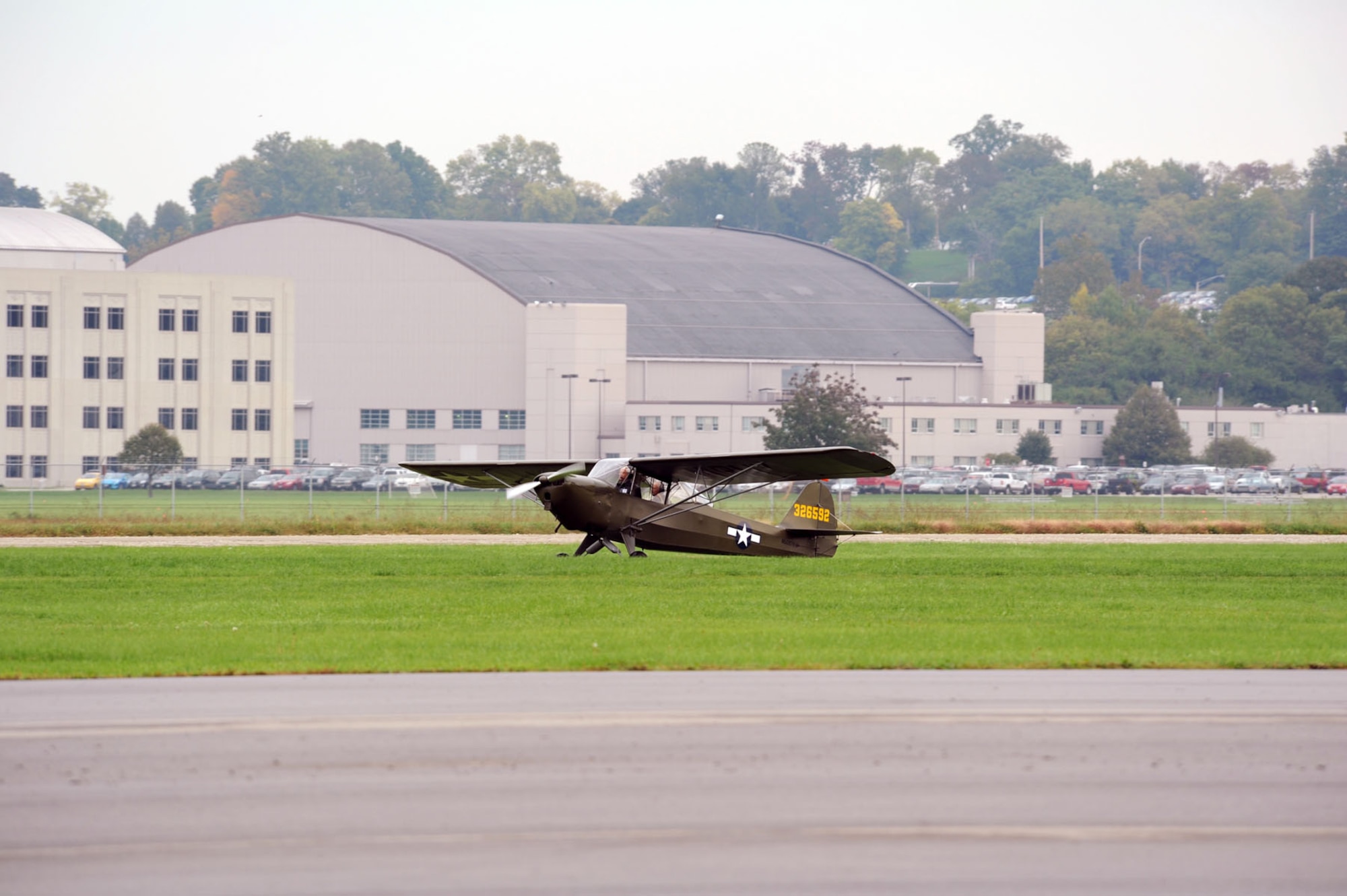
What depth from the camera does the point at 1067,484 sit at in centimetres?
9012

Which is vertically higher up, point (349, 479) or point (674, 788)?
point (349, 479)

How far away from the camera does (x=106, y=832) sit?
9742 millimetres

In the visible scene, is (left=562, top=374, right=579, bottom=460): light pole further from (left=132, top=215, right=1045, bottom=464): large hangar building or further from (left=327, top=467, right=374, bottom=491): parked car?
(left=327, top=467, right=374, bottom=491): parked car

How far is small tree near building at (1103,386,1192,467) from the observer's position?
354 feet

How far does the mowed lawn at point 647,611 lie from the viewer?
56.7 ft

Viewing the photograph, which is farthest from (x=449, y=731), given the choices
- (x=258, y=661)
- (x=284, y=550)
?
(x=284, y=550)

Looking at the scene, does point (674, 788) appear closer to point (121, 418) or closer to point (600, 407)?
point (121, 418)

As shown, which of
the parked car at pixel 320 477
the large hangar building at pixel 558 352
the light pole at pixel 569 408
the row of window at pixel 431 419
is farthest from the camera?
the row of window at pixel 431 419

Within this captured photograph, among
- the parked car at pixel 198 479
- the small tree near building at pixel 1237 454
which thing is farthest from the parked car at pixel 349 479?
the small tree near building at pixel 1237 454

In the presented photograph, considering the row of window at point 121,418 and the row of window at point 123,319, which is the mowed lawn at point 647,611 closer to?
the row of window at point 121,418

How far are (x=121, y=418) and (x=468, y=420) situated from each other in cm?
2001

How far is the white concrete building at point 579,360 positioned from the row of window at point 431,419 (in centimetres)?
13

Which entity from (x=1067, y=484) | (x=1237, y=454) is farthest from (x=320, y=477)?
(x=1237, y=454)

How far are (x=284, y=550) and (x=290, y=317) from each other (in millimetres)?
65309
